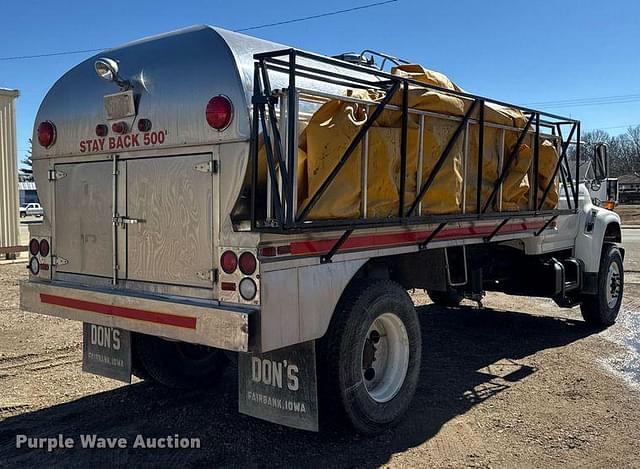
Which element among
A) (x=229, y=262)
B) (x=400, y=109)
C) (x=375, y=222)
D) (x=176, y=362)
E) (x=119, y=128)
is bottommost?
(x=176, y=362)

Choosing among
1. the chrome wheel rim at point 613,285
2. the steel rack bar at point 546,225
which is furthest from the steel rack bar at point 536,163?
the chrome wheel rim at point 613,285

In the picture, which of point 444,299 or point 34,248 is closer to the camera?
point 34,248

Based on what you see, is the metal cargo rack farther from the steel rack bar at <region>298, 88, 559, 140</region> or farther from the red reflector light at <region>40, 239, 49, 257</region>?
the red reflector light at <region>40, 239, 49, 257</region>

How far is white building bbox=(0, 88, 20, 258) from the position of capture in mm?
13384

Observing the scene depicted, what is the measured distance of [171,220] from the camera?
13.4 ft

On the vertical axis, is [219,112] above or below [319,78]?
below

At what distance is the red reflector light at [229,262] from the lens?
3.70m

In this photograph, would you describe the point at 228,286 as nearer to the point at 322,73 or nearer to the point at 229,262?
the point at 229,262

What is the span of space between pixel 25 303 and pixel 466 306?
638 centimetres

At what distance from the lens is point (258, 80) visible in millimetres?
3645

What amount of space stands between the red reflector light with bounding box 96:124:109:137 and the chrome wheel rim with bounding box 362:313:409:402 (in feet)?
7.58

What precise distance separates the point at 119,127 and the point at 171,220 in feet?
2.58

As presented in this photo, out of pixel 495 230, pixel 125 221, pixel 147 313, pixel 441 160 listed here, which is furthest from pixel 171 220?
pixel 495 230

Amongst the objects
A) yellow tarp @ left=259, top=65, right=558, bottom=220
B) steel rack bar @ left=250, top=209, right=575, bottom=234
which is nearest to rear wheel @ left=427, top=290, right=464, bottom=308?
yellow tarp @ left=259, top=65, right=558, bottom=220
